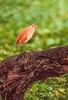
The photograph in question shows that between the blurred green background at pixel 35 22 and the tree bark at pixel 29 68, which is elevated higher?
the blurred green background at pixel 35 22

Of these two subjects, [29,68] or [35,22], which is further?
[35,22]

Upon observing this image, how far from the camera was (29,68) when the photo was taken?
3105mm

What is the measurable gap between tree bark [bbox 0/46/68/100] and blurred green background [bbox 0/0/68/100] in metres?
0.94

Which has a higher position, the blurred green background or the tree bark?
the blurred green background

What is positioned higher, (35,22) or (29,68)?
(35,22)

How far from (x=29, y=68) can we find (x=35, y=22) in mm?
1962

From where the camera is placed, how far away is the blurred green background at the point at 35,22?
180 inches

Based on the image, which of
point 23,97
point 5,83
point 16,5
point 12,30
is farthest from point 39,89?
point 16,5

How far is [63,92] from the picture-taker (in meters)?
3.60

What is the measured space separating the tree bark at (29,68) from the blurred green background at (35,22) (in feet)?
3.07

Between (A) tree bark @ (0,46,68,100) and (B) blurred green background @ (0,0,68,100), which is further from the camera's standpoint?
(B) blurred green background @ (0,0,68,100)

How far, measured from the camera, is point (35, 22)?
16.4 feet

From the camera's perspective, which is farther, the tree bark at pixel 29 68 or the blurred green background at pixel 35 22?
the blurred green background at pixel 35 22

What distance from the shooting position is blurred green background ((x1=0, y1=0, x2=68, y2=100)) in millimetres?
4574
